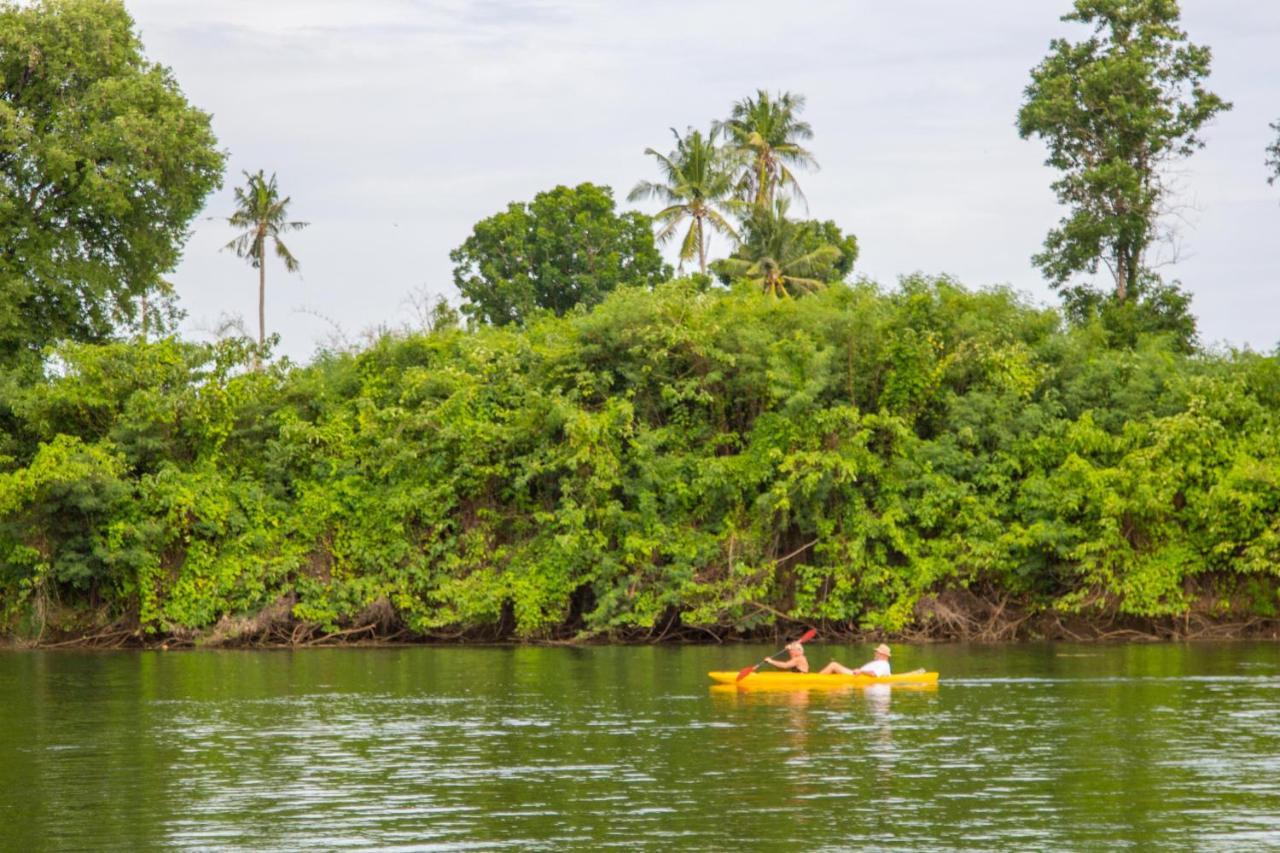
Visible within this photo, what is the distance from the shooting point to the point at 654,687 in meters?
27.3

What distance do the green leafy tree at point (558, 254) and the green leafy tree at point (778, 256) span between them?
10.0 meters

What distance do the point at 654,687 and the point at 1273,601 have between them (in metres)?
16.1

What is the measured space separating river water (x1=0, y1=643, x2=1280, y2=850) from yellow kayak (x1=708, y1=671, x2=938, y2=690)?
0.32 meters

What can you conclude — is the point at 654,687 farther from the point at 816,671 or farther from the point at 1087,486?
the point at 1087,486

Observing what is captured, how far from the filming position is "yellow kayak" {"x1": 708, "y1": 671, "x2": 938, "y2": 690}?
27109 mm

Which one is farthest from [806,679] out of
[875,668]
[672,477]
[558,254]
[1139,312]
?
[558,254]

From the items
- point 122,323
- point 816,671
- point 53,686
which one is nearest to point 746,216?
point 122,323

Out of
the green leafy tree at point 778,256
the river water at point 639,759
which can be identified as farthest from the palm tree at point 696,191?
the river water at point 639,759

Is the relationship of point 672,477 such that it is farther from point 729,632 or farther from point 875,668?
point 875,668

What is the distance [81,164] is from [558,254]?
3101cm

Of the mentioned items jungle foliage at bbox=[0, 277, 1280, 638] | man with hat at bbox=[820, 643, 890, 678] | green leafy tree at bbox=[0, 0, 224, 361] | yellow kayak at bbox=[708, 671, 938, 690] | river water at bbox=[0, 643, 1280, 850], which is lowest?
river water at bbox=[0, 643, 1280, 850]

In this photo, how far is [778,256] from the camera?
62.6 meters

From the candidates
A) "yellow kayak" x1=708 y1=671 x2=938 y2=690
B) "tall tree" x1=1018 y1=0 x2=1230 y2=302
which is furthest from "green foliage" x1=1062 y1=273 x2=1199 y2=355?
"yellow kayak" x1=708 y1=671 x2=938 y2=690

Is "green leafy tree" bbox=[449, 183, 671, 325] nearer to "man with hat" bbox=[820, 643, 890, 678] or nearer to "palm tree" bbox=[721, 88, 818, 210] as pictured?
"palm tree" bbox=[721, 88, 818, 210]
